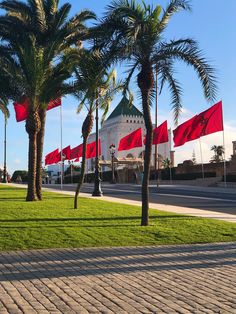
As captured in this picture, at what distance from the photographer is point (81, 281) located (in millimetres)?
7555

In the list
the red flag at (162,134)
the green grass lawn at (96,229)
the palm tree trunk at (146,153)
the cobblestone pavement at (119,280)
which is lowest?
the cobblestone pavement at (119,280)

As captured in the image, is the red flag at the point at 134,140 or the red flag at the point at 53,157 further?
the red flag at the point at 53,157

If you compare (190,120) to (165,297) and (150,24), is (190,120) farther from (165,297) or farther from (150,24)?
(165,297)

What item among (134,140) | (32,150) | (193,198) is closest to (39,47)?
(32,150)

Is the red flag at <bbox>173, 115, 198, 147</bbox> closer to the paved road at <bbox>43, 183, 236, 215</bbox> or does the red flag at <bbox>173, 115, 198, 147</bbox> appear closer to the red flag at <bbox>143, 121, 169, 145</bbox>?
the red flag at <bbox>143, 121, 169, 145</bbox>

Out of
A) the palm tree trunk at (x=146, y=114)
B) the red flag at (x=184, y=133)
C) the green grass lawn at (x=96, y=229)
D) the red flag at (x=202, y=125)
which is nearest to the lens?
the green grass lawn at (x=96, y=229)

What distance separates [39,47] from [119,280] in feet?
52.3

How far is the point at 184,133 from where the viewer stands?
1751 inches

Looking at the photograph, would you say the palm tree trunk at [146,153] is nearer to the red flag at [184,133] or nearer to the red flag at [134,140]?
the red flag at [184,133]

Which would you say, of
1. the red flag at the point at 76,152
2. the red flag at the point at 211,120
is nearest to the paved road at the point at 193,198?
the red flag at the point at 211,120

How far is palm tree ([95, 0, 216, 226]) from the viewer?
42.1 ft

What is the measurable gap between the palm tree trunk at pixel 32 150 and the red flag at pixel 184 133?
23.3 metres

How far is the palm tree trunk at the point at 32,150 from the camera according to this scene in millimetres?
21562

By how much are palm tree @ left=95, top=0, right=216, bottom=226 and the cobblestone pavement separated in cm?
417
